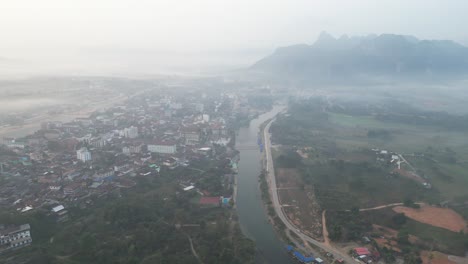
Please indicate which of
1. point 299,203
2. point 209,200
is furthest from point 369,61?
point 209,200

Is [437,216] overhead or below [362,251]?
overhead

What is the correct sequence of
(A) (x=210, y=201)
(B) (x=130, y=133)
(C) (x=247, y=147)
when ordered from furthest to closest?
1. (B) (x=130, y=133)
2. (C) (x=247, y=147)
3. (A) (x=210, y=201)

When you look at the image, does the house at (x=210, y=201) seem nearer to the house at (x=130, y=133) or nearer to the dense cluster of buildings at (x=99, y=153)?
the dense cluster of buildings at (x=99, y=153)

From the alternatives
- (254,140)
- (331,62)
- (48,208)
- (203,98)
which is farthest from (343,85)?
(48,208)

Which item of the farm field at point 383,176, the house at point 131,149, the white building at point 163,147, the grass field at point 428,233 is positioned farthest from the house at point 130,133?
the grass field at point 428,233

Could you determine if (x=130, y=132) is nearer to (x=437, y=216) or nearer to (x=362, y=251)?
(x=362, y=251)

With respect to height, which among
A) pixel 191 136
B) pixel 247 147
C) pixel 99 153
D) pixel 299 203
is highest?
pixel 191 136

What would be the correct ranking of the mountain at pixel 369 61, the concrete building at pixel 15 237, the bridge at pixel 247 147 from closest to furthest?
the concrete building at pixel 15 237
the bridge at pixel 247 147
the mountain at pixel 369 61
